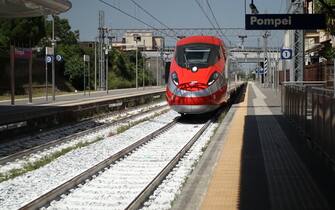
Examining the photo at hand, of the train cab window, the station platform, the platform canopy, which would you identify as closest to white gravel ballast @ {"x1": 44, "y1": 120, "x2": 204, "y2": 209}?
the station platform

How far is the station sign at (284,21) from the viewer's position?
16031 mm

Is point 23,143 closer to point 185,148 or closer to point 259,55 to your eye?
point 185,148

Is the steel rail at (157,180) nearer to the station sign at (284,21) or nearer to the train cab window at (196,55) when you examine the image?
the station sign at (284,21)

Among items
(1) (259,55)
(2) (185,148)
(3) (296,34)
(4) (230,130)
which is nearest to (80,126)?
(4) (230,130)

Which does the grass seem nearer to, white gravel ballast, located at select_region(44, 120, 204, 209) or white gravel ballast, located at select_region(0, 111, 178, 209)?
white gravel ballast, located at select_region(0, 111, 178, 209)

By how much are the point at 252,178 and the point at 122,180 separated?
2.20m

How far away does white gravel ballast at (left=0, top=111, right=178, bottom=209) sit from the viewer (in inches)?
348

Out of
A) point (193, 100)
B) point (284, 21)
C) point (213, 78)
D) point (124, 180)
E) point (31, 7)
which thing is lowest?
point (124, 180)

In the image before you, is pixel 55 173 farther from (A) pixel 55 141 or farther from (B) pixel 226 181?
(A) pixel 55 141

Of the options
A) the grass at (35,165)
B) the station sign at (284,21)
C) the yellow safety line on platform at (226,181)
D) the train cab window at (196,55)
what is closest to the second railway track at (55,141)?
the grass at (35,165)

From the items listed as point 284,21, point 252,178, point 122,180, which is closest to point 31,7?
point 284,21

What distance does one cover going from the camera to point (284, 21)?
1634cm

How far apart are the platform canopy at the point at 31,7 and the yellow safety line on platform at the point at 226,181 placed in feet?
26.1

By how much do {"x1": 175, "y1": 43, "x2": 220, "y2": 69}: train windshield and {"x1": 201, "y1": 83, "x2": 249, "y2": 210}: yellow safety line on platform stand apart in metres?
6.97
